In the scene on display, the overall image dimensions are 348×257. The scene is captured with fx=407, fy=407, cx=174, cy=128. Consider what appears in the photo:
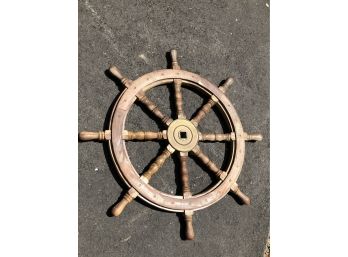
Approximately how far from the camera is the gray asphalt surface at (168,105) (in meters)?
2.09

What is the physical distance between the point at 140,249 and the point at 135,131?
24.5 inches

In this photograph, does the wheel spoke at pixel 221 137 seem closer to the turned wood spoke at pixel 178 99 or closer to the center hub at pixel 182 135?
the center hub at pixel 182 135

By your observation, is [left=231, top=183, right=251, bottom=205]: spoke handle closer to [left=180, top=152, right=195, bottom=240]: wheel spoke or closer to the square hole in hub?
[left=180, top=152, right=195, bottom=240]: wheel spoke

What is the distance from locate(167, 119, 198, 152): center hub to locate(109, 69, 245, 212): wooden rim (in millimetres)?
240

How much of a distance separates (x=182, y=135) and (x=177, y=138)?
0.07 meters

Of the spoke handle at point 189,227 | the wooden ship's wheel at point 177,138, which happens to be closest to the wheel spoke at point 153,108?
the wooden ship's wheel at point 177,138

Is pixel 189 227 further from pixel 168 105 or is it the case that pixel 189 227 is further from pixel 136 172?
pixel 168 105

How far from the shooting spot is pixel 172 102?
91.7 inches

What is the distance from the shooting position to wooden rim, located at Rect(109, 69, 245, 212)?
205 centimetres

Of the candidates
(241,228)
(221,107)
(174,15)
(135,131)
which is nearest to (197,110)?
(221,107)

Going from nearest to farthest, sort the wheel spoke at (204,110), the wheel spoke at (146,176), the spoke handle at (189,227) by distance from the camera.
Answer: the wheel spoke at (146,176) → the spoke handle at (189,227) → the wheel spoke at (204,110)

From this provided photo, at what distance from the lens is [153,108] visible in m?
Answer: 2.18

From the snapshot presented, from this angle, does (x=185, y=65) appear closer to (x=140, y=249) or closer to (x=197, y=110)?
(x=197, y=110)

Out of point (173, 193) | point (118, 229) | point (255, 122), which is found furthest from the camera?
point (255, 122)
